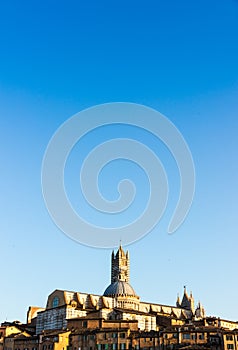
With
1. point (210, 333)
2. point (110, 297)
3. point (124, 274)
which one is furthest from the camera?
point (124, 274)

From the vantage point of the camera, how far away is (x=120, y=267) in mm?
109750

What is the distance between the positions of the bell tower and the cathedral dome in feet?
29.6

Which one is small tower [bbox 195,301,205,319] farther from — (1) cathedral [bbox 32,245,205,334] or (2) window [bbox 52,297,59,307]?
(2) window [bbox 52,297,59,307]

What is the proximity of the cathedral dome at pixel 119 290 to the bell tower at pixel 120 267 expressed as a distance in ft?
29.6

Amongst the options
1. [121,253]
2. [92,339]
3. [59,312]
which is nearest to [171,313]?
[121,253]

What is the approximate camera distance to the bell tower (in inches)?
4286

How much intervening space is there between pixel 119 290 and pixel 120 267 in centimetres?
1493

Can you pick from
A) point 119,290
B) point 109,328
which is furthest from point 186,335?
point 119,290

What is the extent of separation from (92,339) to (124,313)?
12.4 metres

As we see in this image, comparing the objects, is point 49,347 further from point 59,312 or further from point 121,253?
point 121,253

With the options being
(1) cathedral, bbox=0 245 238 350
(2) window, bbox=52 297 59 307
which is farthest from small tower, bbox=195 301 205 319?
(2) window, bbox=52 297 59 307

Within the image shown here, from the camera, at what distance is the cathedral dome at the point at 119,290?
3718 inches

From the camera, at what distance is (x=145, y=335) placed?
6350 centimetres

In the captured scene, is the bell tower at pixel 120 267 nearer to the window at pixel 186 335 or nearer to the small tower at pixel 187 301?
the small tower at pixel 187 301
